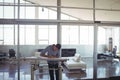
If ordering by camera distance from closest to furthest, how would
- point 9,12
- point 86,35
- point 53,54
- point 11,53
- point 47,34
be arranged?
point 53,54 → point 9,12 → point 11,53 → point 47,34 → point 86,35

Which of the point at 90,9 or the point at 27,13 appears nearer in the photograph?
the point at 27,13

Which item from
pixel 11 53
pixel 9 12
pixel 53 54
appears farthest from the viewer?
pixel 11 53

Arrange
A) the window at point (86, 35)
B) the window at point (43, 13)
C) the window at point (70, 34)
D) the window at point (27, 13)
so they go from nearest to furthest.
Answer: the window at point (27, 13) → the window at point (43, 13) → the window at point (70, 34) → the window at point (86, 35)

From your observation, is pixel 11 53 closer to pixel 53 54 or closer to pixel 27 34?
pixel 27 34

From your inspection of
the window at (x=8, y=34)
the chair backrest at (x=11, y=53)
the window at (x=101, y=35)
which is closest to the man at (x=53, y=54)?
the chair backrest at (x=11, y=53)

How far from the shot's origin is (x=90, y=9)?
6926 millimetres

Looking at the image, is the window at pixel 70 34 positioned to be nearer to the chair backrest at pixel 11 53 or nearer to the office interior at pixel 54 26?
the office interior at pixel 54 26

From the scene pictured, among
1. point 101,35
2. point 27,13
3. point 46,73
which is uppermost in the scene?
point 27,13

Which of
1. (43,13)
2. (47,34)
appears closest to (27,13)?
(43,13)

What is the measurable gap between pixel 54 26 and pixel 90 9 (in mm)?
1471

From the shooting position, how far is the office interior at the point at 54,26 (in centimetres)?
641

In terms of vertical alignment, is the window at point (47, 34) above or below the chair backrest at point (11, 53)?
above

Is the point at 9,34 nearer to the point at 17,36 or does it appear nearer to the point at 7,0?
the point at 17,36

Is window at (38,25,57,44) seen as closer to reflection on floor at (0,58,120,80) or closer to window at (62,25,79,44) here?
window at (62,25,79,44)
